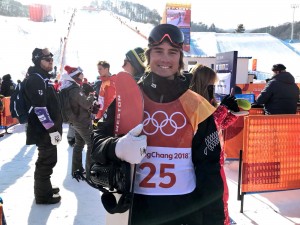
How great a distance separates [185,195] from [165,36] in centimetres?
91

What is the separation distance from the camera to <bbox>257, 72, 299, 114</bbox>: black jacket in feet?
20.3

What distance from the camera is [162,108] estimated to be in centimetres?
182

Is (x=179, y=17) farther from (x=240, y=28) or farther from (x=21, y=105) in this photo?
(x=240, y=28)

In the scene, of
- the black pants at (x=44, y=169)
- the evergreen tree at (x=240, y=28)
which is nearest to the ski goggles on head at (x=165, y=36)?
the black pants at (x=44, y=169)

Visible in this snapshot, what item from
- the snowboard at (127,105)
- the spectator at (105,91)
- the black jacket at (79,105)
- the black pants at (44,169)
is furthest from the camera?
the black jacket at (79,105)

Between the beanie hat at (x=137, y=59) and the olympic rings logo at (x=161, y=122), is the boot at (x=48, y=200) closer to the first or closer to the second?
the beanie hat at (x=137, y=59)

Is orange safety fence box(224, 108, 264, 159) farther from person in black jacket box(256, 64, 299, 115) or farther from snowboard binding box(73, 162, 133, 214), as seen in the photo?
snowboard binding box(73, 162, 133, 214)

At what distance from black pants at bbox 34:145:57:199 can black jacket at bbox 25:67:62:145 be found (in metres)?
0.14

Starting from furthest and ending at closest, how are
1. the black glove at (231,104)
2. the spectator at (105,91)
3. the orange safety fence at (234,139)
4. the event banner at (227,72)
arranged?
the orange safety fence at (234,139) < the event banner at (227,72) < the spectator at (105,91) < the black glove at (231,104)

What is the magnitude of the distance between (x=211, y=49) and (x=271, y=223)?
43197 millimetres

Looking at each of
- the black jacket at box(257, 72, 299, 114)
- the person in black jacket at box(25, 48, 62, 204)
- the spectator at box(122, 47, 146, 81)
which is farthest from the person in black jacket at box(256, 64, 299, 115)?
the person in black jacket at box(25, 48, 62, 204)

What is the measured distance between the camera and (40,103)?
404 cm

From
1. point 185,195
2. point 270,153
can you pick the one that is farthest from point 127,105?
point 270,153

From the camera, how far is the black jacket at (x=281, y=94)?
618cm
